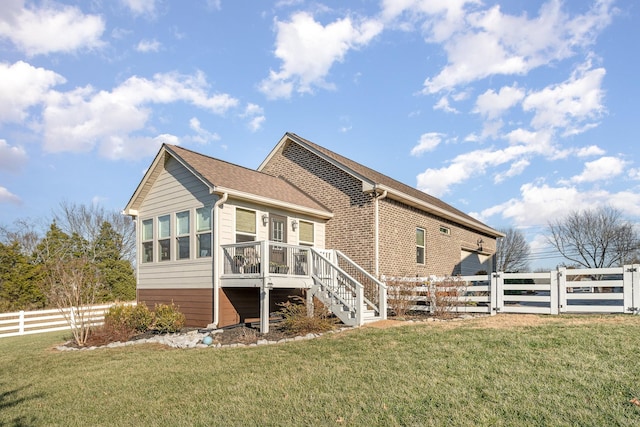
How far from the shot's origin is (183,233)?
1315 cm

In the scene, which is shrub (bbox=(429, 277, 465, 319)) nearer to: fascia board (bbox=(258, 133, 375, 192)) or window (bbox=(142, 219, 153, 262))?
fascia board (bbox=(258, 133, 375, 192))

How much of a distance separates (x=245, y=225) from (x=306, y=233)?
2.56 metres

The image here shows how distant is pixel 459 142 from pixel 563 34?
520 centimetres

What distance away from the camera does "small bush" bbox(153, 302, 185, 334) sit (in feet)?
37.7

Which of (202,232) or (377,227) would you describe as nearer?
(202,232)

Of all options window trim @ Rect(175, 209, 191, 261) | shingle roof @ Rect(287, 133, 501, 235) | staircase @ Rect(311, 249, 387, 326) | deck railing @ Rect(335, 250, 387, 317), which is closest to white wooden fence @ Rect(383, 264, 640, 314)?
deck railing @ Rect(335, 250, 387, 317)

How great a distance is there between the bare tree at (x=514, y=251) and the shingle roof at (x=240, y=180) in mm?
39662

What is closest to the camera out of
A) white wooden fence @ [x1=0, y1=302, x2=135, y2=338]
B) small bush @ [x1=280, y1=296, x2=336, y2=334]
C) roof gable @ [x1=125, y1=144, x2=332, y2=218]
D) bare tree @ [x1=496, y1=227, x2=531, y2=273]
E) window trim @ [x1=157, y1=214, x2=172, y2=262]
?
small bush @ [x1=280, y1=296, x2=336, y2=334]

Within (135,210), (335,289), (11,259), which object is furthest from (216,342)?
(11,259)

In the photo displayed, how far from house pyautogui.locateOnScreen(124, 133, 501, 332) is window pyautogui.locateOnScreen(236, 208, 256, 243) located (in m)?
0.03

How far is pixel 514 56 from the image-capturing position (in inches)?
508

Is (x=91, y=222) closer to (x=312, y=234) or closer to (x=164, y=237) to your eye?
(x=164, y=237)

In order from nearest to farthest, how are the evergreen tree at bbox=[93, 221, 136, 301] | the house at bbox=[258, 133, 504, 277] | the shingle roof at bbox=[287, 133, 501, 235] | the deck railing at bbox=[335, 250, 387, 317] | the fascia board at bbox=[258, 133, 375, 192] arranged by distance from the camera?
the deck railing at bbox=[335, 250, 387, 317] → the fascia board at bbox=[258, 133, 375, 192] → the house at bbox=[258, 133, 504, 277] → the shingle roof at bbox=[287, 133, 501, 235] → the evergreen tree at bbox=[93, 221, 136, 301]

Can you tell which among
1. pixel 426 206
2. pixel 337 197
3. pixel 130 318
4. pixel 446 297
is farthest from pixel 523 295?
pixel 130 318
